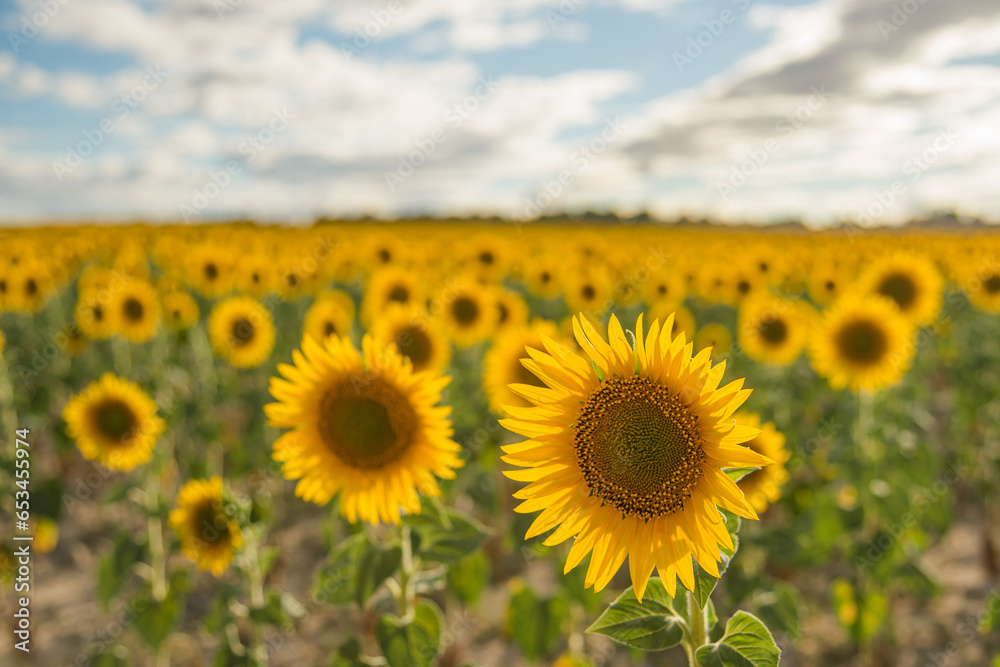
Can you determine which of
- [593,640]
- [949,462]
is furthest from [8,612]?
[949,462]

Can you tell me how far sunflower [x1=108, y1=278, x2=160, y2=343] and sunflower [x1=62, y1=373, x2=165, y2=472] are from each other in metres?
3.25

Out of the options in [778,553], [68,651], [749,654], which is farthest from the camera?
[68,651]

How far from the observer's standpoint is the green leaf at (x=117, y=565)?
14.4 ft

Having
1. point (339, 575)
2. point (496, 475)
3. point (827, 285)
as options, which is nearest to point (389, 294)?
point (496, 475)

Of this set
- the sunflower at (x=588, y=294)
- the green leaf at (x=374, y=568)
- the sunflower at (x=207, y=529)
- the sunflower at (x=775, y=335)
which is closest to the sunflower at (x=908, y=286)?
the sunflower at (x=775, y=335)

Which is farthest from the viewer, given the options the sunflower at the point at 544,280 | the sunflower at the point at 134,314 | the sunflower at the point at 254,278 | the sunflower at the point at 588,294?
the sunflower at the point at 544,280

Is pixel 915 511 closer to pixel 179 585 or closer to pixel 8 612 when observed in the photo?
pixel 179 585

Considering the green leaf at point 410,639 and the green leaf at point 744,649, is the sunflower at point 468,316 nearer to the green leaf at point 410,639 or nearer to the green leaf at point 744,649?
the green leaf at point 410,639

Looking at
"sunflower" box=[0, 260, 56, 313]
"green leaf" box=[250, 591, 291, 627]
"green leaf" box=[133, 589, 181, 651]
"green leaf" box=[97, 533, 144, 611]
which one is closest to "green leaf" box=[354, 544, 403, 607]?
"green leaf" box=[250, 591, 291, 627]

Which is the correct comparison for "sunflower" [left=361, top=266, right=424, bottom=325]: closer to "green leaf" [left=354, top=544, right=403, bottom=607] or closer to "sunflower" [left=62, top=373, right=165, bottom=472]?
"sunflower" [left=62, top=373, right=165, bottom=472]

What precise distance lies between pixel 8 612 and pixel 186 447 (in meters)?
2.13

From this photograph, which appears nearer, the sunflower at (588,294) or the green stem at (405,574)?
the green stem at (405,574)

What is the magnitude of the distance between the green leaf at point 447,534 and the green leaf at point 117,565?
2916 mm

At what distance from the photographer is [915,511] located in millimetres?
5195
